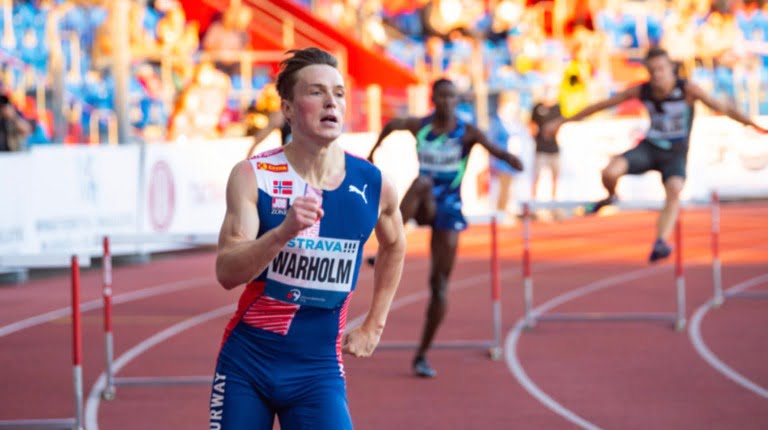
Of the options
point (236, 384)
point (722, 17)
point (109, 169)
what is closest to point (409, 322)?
point (109, 169)

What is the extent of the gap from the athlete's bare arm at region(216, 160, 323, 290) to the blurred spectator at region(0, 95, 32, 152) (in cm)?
1181

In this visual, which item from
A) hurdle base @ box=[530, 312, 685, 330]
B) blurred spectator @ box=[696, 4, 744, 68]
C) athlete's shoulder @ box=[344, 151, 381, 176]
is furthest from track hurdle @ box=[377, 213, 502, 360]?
blurred spectator @ box=[696, 4, 744, 68]

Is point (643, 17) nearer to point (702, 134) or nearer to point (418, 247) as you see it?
point (702, 134)

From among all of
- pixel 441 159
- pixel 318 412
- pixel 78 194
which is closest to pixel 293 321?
pixel 318 412

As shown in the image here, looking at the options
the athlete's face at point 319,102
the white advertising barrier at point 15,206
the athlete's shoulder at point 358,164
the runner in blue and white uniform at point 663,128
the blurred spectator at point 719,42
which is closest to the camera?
the athlete's face at point 319,102

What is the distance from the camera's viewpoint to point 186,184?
1761 centimetres

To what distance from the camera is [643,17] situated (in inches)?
1375

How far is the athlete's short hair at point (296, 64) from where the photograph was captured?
150 inches

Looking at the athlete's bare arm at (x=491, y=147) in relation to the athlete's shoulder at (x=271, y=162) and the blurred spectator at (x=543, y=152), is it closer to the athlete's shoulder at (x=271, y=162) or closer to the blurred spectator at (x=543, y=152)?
the athlete's shoulder at (x=271, y=162)

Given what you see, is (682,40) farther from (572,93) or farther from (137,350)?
(137,350)

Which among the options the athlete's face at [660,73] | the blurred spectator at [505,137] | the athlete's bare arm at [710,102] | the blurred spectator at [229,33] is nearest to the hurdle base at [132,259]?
the blurred spectator at [505,137]

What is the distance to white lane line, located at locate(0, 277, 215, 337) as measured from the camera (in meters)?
12.0

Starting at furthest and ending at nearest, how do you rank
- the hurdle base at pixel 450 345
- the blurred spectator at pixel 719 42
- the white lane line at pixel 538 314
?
the blurred spectator at pixel 719 42, the hurdle base at pixel 450 345, the white lane line at pixel 538 314

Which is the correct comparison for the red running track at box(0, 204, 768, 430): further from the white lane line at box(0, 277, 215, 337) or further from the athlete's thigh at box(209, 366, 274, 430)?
the athlete's thigh at box(209, 366, 274, 430)
